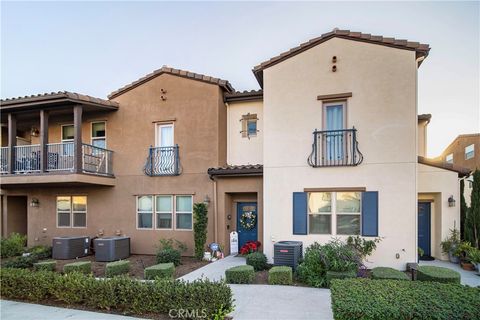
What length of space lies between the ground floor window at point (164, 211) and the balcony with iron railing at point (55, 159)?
83.5 inches

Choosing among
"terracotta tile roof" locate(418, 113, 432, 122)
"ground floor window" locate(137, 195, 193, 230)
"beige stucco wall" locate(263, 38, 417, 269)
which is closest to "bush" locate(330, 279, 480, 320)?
"beige stucco wall" locate(263, 38, 417, 269)

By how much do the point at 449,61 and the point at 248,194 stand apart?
30.1 feet

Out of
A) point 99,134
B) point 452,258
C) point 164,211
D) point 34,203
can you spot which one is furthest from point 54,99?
point 452,258

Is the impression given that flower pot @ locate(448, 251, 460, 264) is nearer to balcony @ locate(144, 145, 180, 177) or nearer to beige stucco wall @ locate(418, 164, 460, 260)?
beige stucco wall @ locate(418, 164, 460, 260)

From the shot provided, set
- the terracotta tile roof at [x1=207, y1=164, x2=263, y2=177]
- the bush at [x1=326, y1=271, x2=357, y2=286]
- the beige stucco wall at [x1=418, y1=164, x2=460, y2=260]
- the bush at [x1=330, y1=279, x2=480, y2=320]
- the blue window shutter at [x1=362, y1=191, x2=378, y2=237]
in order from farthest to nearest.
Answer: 1. the terracotta tile roof at [x1=207, y1=164, x2=263, y2=177]
2. the beige stucco wall at [x1=418, y1=164, x2=460, y2=260]
3. the blue window shutter at [x1=362, y1=191, x2=378, y2=237]
4. the bush at [x1=326, y1=271, x2=357, y2=286]
5. the bush at [x1=330, y1=279, x2=480, y2=320]

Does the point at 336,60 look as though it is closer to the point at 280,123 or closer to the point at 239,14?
the point at 280,123

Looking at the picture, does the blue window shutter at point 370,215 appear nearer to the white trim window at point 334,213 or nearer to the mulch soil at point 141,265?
the white trim window at point 334,213

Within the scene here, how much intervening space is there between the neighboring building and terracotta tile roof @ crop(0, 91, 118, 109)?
0.19 feet

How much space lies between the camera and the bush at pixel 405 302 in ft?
14.0

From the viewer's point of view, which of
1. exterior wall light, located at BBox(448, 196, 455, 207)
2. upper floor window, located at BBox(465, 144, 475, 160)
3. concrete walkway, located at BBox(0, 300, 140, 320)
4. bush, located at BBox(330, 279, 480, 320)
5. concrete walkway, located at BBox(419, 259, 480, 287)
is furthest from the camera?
upper floor window, located at BBox(465, 144, 475, 160)

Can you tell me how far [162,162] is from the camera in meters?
12.6

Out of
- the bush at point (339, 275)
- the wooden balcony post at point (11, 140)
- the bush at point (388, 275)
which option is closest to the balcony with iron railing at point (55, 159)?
the wooden balcony post at point (11, 140)

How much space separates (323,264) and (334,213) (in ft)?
7.54

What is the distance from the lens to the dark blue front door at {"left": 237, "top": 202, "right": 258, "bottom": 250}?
477 inches
